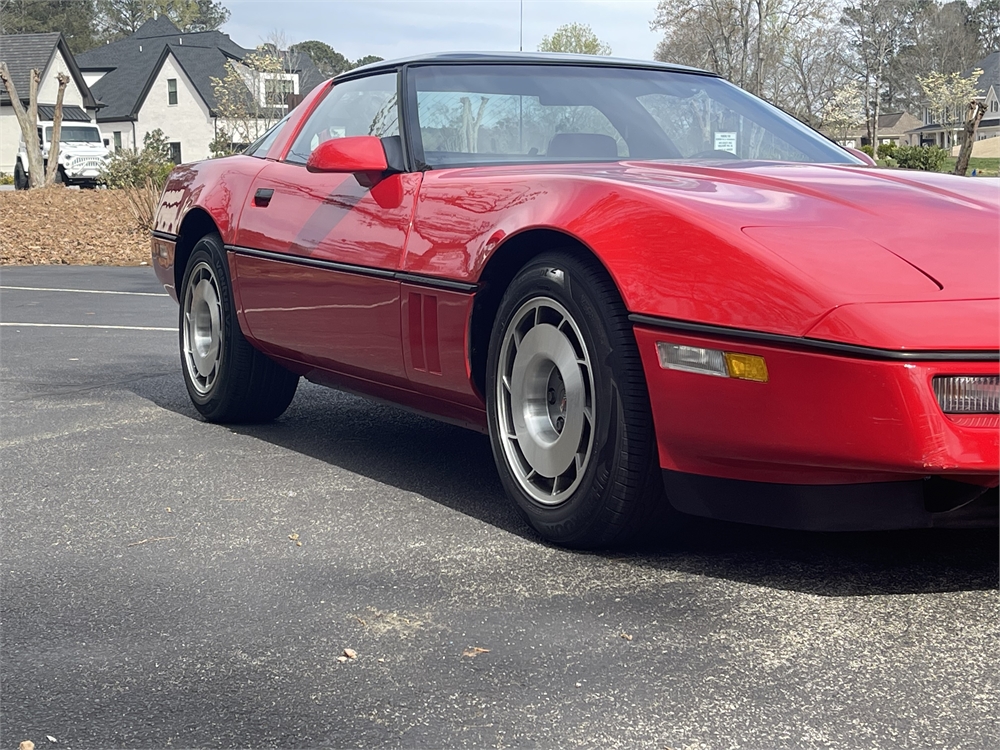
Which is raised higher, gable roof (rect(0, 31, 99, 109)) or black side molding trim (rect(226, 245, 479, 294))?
gable roof (rect(0, 31, 99, 109))

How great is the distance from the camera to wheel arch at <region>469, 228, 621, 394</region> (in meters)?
3.71

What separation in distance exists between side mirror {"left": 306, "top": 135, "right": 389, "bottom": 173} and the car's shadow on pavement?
1066mm

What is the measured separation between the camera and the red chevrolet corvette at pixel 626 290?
2898 mm

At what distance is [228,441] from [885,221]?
9.93 feet

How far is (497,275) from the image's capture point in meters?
3.89

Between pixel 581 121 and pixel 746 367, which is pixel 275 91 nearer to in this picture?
pixel 581 121

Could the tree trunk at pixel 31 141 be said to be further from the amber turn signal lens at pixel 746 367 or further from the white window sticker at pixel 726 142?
the amber turn signal lens at pixel 746 367

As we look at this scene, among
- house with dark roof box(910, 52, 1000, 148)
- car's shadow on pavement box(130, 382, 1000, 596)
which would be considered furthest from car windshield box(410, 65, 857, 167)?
house with dark roof box(910, 52, 1000, 148)

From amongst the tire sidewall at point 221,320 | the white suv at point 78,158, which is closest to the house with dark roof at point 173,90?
the white suv at point 78,158

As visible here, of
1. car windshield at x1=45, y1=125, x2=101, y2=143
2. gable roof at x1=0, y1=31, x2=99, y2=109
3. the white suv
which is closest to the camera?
the white suv

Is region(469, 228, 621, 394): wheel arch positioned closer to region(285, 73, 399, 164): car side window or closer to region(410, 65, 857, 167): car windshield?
region(410, 65, 857, 167): car windshield

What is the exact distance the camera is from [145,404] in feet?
20.4

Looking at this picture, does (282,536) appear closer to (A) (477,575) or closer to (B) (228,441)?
(A) (477,575)

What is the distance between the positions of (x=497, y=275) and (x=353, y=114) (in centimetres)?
153
